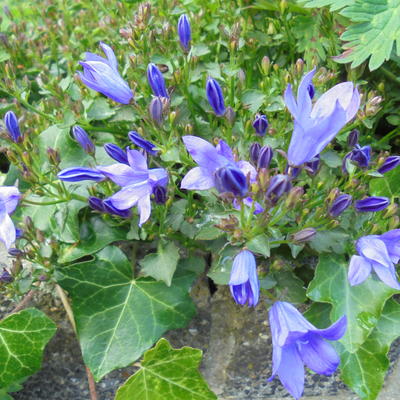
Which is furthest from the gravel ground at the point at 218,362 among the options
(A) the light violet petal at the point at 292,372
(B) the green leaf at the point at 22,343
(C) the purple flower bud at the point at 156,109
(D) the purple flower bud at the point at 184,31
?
(D) the purple flower bud at the point at 184,31

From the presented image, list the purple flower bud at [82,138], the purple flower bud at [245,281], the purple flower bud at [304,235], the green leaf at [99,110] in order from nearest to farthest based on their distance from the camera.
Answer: the purple flower bud at [245,281]
the purple flower bud at [304,235]
the purple flower bud at [82,138]
the green leaf at [99,110]

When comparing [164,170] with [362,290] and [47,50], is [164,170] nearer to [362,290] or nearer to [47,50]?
[362,290]

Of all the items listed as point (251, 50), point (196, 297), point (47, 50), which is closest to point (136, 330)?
point (196, 297)

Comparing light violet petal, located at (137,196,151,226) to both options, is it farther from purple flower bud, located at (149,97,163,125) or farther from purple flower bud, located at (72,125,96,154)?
purple flower bud, located at (72,125,96,154)

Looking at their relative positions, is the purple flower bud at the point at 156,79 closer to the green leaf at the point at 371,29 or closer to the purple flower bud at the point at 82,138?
the purple flower bud at the point at 82,138

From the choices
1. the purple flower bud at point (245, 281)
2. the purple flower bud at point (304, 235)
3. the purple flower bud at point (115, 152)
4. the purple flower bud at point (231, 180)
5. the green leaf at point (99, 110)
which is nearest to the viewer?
the purple flower bud at point (231, 180)

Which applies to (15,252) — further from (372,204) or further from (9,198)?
(372,204)
